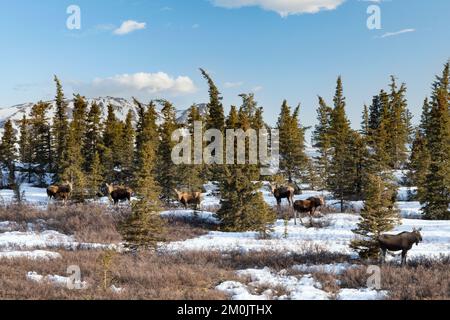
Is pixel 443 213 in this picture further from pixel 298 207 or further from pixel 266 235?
pixel 266 235

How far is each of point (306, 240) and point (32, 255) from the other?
1263 centimetres

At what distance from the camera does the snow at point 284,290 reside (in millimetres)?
11070

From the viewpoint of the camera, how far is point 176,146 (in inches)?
1422

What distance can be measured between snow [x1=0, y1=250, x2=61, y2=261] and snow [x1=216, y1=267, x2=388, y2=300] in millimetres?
7677

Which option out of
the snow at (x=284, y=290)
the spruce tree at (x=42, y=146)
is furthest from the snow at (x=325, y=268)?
the spruce tree at (x=42, y=146)

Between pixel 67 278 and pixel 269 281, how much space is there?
6.26 meters

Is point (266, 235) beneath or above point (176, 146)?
beneath

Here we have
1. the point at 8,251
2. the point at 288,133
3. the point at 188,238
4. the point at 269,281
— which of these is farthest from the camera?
the point at 288,133

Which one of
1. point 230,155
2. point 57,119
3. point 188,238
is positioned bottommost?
point 188,238

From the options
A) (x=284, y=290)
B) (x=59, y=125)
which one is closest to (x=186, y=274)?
(x=284, y=290)

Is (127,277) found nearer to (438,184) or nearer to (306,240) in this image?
(306,240)

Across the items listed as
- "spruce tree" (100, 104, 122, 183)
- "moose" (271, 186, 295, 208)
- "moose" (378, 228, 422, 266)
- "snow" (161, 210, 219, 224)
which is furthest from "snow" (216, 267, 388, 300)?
"spruce tree" (100, 104, 122, 183)

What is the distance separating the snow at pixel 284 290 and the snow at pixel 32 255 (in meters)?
7.68

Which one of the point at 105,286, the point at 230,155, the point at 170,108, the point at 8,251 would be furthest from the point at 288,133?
the point at 105,286
